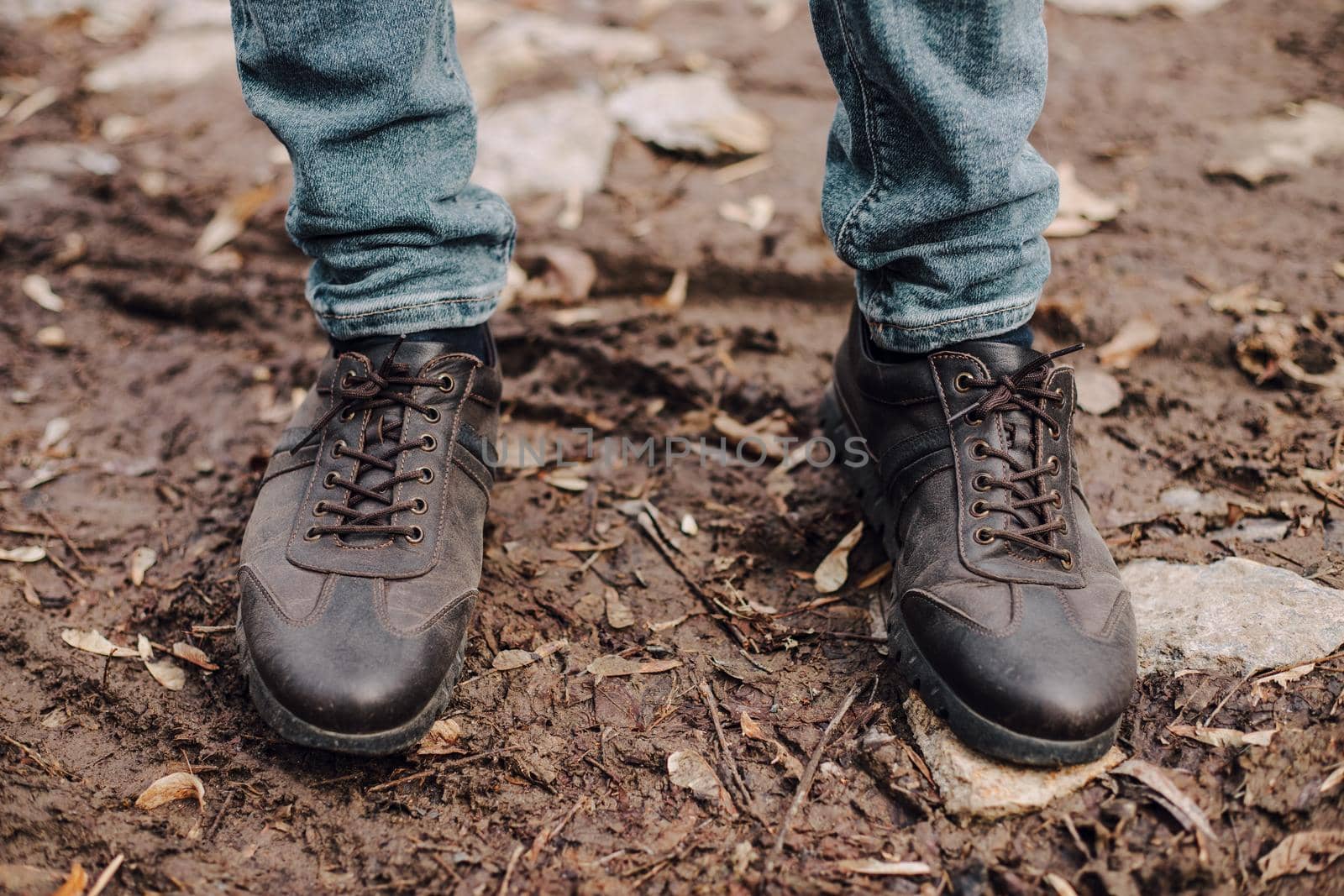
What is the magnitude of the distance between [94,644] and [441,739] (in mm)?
719

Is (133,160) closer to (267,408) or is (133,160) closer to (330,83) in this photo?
(267,408)

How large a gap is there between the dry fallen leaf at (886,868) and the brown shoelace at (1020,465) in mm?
525

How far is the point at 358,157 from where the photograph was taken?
153 cm

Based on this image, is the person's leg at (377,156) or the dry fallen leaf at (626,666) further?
the dry fallen leaf at (626,666)

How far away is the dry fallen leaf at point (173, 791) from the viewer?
1.40 meters

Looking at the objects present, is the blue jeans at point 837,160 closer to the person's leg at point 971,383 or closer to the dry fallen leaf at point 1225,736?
the person's leg at point 971,383

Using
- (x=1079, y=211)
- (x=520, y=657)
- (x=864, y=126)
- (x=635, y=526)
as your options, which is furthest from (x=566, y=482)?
(x=1079, y=211)

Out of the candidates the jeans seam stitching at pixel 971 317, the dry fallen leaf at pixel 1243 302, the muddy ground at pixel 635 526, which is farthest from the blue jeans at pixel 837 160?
the dry fallen leaf at pixel 1243 302

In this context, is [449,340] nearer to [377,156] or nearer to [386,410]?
[386,410]

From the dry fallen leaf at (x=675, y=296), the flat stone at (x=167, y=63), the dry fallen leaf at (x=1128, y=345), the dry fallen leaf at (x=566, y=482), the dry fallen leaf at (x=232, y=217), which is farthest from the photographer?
the flat stone at (x=167, y=63)

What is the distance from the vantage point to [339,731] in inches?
53.4

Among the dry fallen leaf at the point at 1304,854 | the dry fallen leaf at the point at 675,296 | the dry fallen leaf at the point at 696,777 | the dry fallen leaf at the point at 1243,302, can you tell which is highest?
the dry fallen leaf at the point at 1243,302

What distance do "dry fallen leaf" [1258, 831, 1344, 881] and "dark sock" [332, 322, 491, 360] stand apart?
4.89 ft

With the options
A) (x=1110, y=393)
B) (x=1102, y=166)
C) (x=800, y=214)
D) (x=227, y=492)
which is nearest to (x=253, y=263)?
(x=227, y=492)
